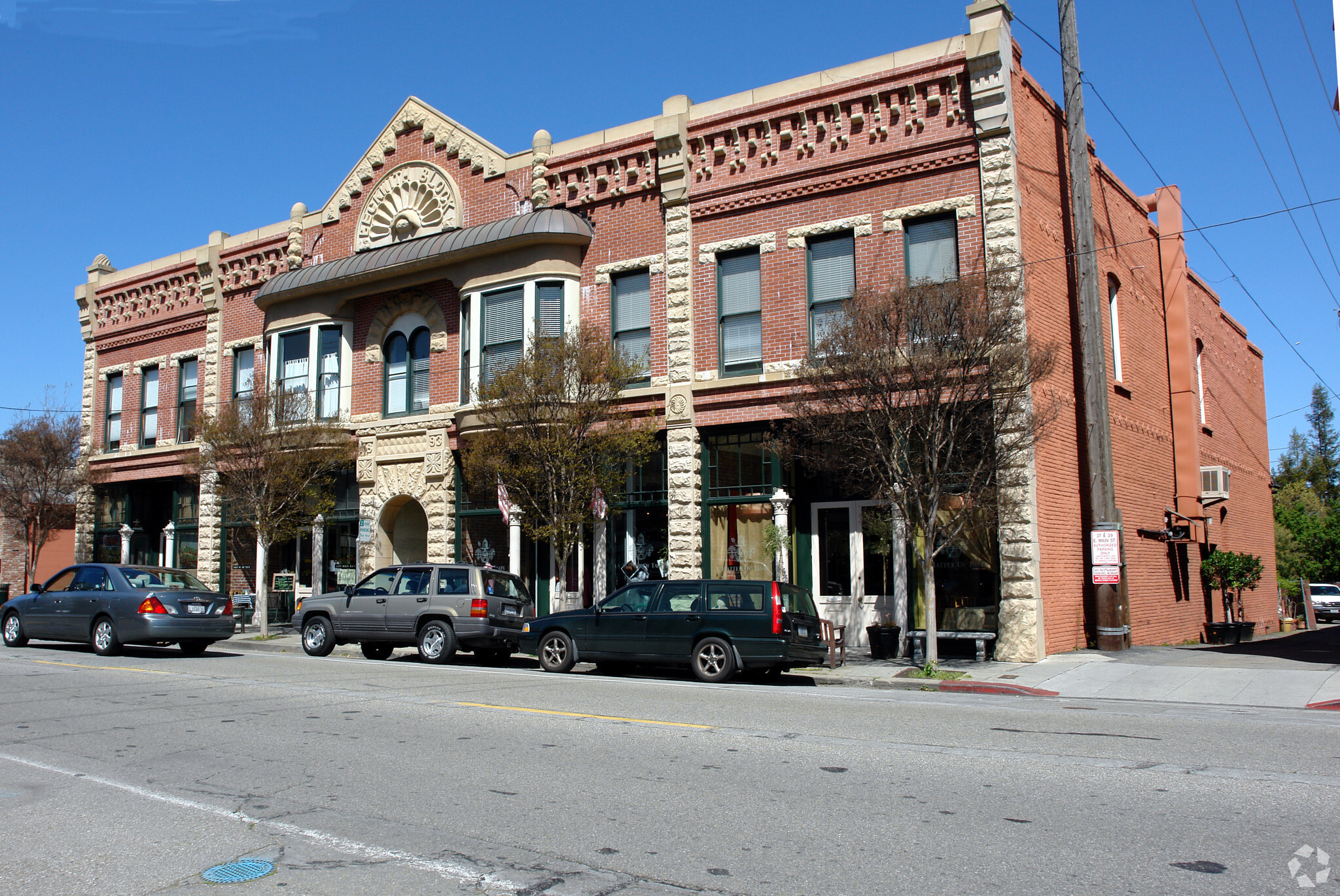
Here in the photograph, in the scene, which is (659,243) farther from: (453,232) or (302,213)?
(302,213)

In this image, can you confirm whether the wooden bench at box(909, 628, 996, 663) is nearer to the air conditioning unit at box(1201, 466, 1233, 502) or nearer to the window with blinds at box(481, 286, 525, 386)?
the window with blinds at box(481, 286, 525, 386)

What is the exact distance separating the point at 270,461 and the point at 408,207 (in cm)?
708

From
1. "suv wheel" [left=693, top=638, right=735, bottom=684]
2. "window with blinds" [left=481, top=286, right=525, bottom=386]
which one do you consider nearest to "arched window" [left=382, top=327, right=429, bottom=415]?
"window with blinds" [left=481, top=286, right=525, bottom=386]

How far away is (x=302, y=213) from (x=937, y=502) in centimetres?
1907

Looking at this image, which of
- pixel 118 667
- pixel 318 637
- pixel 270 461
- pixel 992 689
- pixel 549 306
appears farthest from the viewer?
pixel 270 461

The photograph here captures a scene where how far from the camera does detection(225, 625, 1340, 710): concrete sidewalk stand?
41.1ft

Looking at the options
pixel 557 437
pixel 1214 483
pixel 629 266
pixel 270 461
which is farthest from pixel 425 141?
pixel 1214 483

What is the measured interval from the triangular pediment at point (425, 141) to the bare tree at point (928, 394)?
459 inches

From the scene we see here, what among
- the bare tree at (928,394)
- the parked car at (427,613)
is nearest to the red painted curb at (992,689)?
the bare tree at (928,394)

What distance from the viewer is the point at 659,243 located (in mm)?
20469

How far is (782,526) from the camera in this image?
18.5 meters

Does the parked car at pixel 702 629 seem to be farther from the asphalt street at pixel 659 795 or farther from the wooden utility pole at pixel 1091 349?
the wooden utility pole at pixel 1091 349

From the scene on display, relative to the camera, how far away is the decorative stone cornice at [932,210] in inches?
676

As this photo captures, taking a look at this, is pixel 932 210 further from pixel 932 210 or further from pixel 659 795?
pixel 659 795
